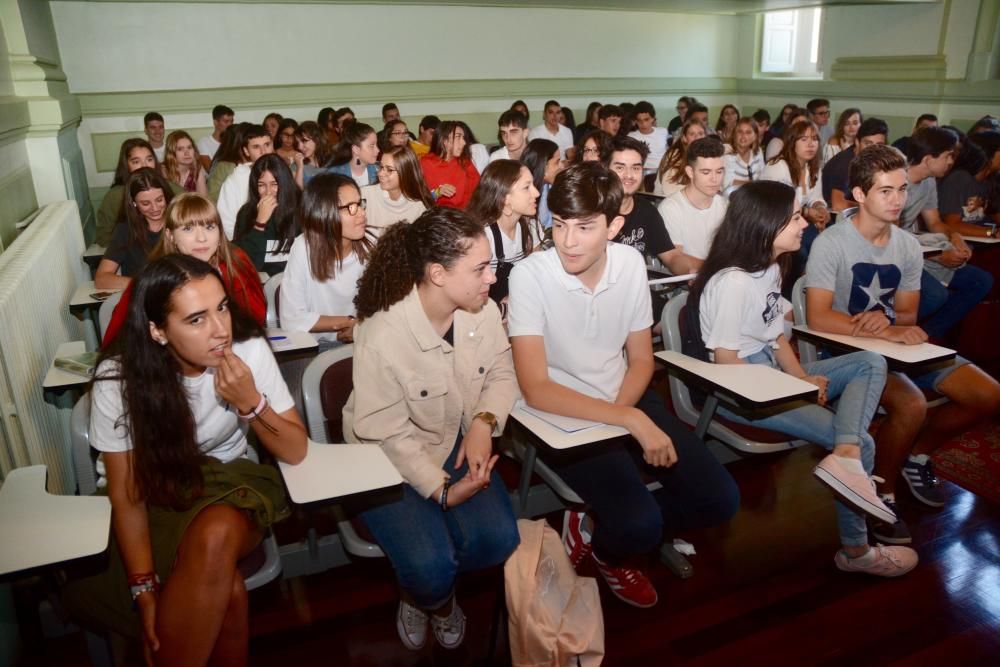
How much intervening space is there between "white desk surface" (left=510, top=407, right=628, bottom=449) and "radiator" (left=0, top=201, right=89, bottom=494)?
4.55 feet

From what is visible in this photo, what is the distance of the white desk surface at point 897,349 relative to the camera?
2.16m

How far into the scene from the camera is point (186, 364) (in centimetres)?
171

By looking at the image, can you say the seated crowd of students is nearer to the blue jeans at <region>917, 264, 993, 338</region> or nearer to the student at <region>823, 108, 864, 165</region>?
the blue jeans at <region>917, 264, 993, 338</region>

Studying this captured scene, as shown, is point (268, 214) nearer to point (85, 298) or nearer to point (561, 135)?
point (85, 298)

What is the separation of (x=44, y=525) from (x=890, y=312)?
9.14 ft

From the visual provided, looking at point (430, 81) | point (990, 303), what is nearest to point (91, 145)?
point (430, 81)

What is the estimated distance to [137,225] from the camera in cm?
321

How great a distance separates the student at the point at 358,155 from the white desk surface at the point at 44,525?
3.51 m

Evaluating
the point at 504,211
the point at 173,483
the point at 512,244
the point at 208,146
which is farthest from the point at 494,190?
the point at 208,146

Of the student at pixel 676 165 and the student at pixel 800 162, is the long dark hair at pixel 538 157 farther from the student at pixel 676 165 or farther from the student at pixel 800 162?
the student at pixel 800 162

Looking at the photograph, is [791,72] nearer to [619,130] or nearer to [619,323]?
[619,130]

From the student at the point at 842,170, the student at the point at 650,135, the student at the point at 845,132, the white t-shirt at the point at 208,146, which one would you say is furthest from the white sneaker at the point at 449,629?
the white t-shirt at the point at 208,146

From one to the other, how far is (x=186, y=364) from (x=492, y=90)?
8626 mm

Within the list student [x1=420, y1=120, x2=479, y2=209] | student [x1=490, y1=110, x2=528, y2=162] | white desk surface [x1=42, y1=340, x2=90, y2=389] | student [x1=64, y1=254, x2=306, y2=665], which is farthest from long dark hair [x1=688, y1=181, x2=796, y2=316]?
student [x1=490, y1=110, x2=528, y2=162]
